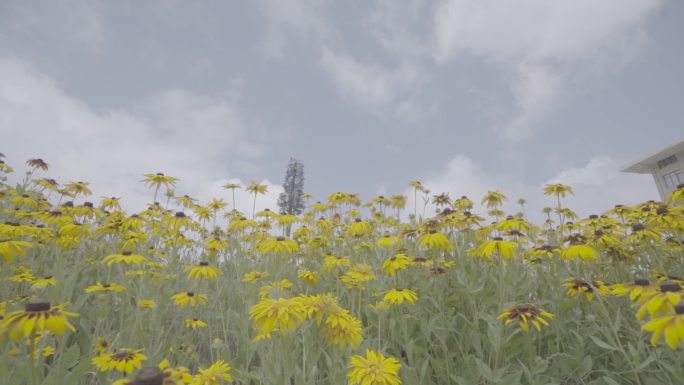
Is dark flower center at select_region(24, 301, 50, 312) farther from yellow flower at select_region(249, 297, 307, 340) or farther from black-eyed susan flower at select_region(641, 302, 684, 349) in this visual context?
black-eyed susan flower at select_region(641, 302, 684, 349)

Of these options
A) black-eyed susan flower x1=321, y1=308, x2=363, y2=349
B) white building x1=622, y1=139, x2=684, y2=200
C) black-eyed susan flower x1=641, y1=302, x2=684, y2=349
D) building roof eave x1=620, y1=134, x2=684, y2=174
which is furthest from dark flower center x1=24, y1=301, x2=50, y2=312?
building roof eave x1=620, y1=134, x2=684, y2=174

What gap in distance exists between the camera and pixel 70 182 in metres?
6.20

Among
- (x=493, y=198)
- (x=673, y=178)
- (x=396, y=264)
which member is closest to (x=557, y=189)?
(x=493, y=198)

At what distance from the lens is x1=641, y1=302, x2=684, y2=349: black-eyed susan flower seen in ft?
5.96

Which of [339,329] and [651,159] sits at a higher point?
[651,159]

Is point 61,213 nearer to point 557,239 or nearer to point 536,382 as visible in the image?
point 536,382

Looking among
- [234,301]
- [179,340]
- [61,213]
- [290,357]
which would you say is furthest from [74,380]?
[61,213]

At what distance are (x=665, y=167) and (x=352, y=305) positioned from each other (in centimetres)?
4743

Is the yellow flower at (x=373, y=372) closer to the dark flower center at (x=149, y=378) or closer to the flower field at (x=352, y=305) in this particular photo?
the flower field at (x=352, y=305)

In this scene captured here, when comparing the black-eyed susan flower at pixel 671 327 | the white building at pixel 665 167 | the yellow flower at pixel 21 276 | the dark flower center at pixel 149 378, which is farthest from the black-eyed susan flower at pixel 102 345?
the white building at pixel 665 167

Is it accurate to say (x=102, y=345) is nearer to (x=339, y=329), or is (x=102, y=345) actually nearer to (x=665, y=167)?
(x=339, y=329)

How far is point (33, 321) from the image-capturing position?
1.76 meters

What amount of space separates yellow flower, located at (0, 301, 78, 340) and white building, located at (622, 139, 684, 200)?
148 feet

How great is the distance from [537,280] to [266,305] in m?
3.54
